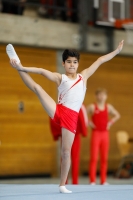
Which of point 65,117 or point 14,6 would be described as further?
point 14,6

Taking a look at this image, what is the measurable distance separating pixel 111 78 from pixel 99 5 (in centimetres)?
204

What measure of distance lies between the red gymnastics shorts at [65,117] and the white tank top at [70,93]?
56 millimetres

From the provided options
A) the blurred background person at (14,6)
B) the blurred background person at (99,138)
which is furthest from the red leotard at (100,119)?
the blurred background person at (14,6)

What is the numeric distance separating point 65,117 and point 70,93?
28 centimetres

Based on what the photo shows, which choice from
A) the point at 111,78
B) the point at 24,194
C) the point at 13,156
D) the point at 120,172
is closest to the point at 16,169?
the point at 13,156

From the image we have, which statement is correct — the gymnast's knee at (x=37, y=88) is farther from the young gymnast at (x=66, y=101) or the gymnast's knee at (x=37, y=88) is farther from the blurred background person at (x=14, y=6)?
the blurred background person at (x=14, y=6)

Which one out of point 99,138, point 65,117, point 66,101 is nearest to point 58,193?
point 65,117

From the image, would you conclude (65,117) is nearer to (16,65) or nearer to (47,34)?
(16,65)

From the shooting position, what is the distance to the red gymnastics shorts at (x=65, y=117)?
6.51 metres

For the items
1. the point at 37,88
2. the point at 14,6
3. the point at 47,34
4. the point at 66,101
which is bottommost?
the point at 66,101

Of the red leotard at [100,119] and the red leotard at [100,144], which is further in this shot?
the red leotard at [100,119]

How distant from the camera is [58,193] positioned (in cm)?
657

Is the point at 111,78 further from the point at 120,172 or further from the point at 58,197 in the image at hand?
the point at 58,197

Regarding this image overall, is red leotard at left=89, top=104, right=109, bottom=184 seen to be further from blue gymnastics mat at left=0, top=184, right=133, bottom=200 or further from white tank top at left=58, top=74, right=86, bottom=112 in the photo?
white tank top at left=58, top=74, right=86, bottom=112
